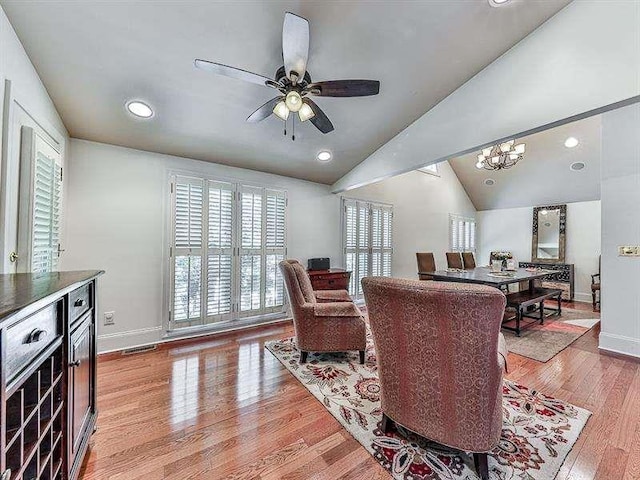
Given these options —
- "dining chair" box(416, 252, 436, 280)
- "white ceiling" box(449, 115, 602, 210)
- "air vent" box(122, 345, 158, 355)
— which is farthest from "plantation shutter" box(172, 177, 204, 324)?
"white ceiling" box(449, 115, 602, 210)

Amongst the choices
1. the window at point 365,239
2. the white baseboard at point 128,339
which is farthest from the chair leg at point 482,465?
the window at point 365,239

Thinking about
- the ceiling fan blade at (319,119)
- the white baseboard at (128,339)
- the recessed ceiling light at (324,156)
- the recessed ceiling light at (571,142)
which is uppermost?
the recessed ceiling light at (571,142)

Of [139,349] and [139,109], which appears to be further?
[139,349]

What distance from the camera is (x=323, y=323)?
267 centimetres

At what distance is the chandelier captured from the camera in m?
4.68

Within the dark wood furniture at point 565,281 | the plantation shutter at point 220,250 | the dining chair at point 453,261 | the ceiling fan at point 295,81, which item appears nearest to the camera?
the ceiling fan at point 295,81

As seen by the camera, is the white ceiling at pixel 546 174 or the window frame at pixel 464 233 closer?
the white ceiling at pixel 546 174

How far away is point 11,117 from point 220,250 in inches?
88.7

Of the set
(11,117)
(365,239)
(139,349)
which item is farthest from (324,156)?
(139,349)

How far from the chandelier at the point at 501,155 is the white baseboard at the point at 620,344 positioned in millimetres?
3014

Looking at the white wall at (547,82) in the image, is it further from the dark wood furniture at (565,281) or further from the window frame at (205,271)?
the dark wood furniture at (565,281)

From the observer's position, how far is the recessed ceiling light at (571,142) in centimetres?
510

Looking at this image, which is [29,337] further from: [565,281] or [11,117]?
[565,281]

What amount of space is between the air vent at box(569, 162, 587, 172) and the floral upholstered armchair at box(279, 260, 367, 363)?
591 centimetres
